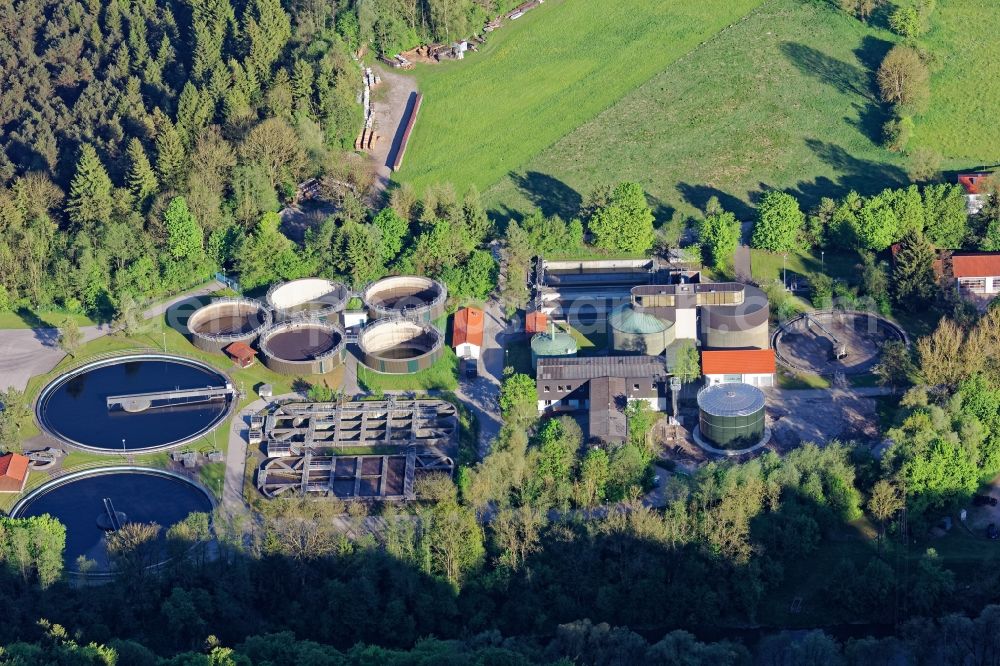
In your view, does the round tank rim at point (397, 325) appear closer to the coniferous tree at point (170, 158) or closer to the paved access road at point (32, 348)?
the paved access road at point (32, 348)

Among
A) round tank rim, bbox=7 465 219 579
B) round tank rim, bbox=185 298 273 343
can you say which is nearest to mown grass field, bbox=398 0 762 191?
round tank rim, bbox=185 298 273 343

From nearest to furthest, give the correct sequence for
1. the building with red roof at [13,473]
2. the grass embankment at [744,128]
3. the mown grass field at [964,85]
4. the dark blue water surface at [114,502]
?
1. the dark blue water surface at [114,502]
2. the building with red roof at [13,473]
3. the grass embankment at [744,128]
4. the mown grass field at [964,85]

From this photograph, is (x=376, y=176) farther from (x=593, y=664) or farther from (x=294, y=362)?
(x=593, y=664)

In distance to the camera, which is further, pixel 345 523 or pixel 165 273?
pixel 165 273

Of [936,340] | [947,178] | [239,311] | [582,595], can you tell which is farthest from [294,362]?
[947,178]

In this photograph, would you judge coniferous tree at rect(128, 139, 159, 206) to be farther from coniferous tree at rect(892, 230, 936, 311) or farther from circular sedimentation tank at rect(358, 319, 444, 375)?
coniferous tree at rect(892, 230, 936, 311)

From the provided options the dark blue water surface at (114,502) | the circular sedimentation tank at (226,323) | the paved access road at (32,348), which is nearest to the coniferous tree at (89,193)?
the paved access road at (32,348)
